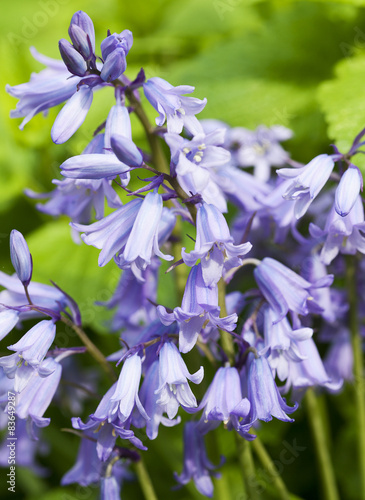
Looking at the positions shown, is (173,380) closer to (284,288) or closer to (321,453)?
(284,288)

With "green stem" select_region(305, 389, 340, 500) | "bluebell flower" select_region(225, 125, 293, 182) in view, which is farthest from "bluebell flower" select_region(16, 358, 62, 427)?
"bluebell flower" select_region(225, 125, 293, 182)

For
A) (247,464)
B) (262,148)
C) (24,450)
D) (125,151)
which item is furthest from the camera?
(24,450)

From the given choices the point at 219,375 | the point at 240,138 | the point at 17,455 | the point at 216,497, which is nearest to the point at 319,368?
the point at 219,375

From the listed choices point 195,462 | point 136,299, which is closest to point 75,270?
point 136,299

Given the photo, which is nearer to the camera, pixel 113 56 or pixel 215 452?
pixel 113 56

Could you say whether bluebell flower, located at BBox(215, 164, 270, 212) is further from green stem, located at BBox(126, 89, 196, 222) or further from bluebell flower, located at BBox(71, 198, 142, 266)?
bluebell flower, located at BBox(71, 198, 142, 266)

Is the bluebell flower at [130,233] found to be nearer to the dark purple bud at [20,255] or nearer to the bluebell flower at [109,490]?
the dark purple bud at [20,255]

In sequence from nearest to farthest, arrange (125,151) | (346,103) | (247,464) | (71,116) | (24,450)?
(125,151)
(71,116)
(247,464)
(346,103)
(24,450)

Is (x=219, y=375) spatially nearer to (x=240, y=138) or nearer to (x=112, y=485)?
(x=112, y=485)
